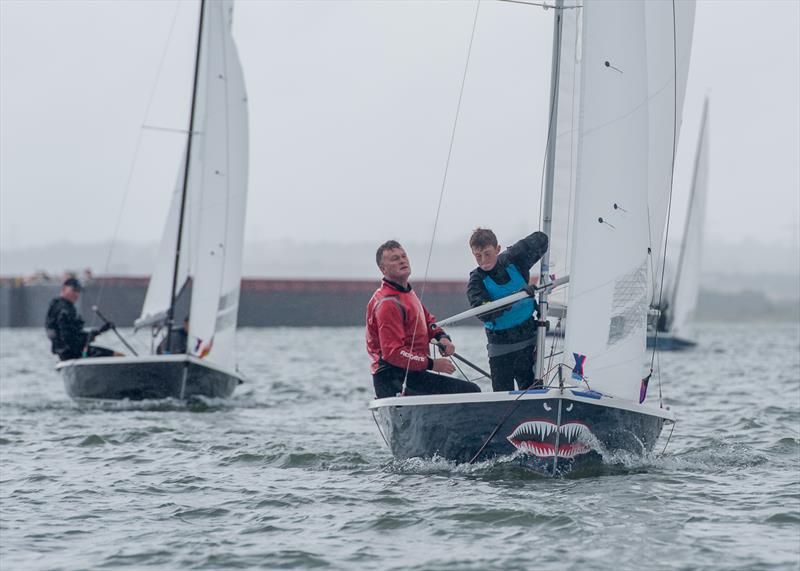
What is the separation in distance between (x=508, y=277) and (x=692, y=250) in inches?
1060

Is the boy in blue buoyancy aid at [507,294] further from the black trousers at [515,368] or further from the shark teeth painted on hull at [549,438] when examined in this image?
the shark teeth painted on hull at [549,438]

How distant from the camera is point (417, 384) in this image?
28.6 ft

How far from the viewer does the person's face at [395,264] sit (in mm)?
8305

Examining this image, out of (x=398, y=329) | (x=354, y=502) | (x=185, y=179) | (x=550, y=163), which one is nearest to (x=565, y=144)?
(x=550, y=163)

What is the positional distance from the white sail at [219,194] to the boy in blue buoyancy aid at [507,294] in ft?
24.8

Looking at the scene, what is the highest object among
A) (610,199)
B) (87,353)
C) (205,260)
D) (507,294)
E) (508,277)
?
(610,199)

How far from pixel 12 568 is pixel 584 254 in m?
3.85

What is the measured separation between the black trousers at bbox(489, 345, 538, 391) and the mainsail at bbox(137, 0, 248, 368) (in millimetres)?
7581

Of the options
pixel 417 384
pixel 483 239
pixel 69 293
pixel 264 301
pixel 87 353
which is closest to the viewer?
pixel 483 239

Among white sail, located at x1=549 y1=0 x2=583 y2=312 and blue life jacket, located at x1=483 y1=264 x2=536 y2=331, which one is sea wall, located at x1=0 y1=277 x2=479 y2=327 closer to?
white sail, located at x1=549 y1=0 x2=583 y2=312

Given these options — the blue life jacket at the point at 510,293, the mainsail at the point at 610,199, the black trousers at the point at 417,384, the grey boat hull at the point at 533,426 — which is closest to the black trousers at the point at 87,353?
the black trousers at the point at 417,384

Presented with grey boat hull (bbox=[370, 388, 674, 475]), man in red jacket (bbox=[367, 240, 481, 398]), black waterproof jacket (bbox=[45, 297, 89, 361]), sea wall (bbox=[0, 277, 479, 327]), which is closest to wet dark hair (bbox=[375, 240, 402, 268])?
man in red jacket (bbox=[367, 240, 481, 398])

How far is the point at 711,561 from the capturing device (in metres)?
6.04

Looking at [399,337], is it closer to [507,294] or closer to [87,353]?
[507,294]
